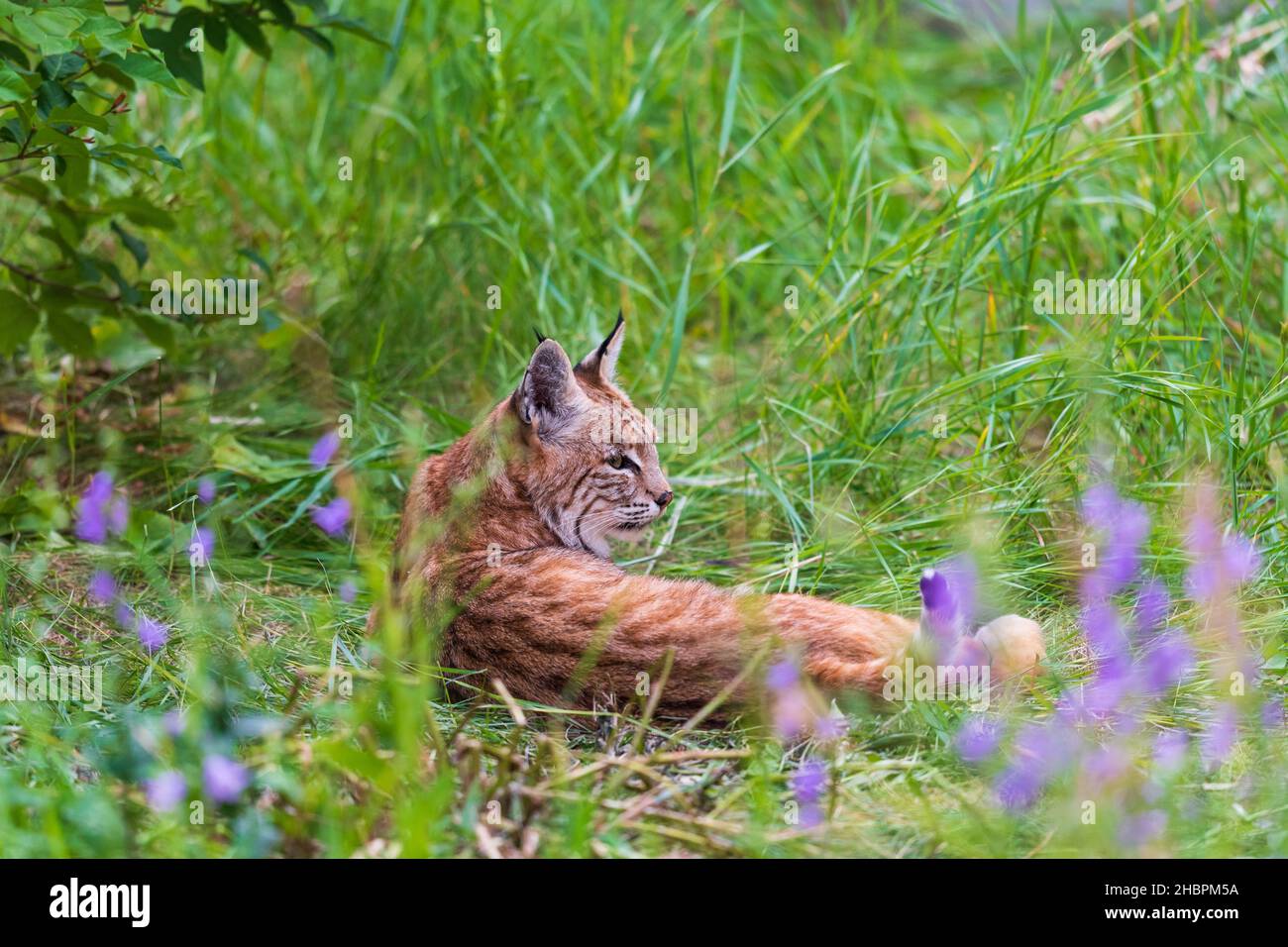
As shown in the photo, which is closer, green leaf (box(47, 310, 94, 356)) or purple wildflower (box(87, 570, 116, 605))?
purple wildflower (box(87, 570, 116, 605))

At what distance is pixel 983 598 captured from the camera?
3.67 m

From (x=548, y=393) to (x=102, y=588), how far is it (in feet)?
4.48

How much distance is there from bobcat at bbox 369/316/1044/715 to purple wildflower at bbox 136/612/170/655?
1.76 ft

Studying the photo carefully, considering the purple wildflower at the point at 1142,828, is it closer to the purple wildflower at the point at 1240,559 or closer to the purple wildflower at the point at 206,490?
the purple wildflower at the point at 1240,559

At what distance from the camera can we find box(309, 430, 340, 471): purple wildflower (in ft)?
14.9

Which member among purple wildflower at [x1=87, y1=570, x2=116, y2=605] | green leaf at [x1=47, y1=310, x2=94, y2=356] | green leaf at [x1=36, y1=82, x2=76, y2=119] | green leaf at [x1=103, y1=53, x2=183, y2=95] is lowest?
purple wildflower at [x1=87, y1=570, x2=116, y2=605]

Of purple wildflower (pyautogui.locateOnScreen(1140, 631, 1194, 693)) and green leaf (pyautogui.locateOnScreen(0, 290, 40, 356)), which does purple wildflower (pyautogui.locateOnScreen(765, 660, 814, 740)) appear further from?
green leaf (pyautogui.locateOnScreen(0, 290, 40, 356))

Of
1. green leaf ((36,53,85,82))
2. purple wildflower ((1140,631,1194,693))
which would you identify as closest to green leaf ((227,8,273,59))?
green leaf ((36,53,85,82))

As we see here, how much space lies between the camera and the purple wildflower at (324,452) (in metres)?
4.54

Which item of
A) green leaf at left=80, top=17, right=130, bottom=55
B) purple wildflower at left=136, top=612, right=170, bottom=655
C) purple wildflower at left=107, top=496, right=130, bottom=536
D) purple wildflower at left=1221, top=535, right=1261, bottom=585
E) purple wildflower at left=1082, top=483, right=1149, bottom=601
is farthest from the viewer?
purple wildflower at left=107, top=496, right=130, bottom=536

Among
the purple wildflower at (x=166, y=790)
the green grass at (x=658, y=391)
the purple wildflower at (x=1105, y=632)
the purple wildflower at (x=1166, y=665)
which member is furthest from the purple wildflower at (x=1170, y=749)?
the purple wildflower at (x=166, y=790)

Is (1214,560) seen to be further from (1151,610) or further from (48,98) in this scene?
(48,98)
